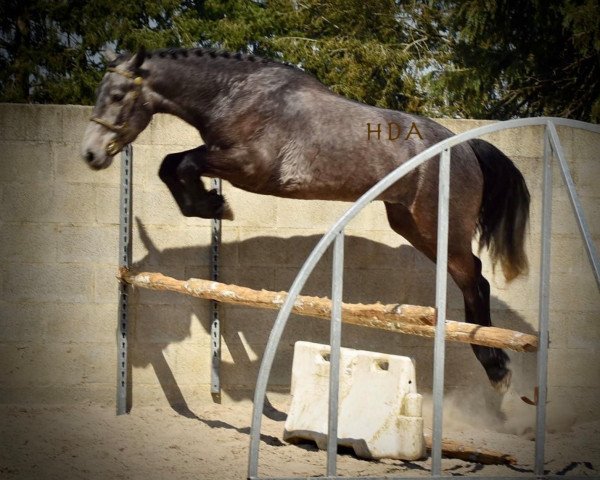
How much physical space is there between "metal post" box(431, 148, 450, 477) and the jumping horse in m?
1.22

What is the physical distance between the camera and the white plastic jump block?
3566 millimetres

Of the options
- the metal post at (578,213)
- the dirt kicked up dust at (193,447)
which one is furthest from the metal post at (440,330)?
the dirt kicked up dust at (193,447)

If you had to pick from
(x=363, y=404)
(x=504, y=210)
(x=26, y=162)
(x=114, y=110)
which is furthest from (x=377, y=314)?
(x=26, y=162)

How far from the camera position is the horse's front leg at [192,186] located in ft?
12.4

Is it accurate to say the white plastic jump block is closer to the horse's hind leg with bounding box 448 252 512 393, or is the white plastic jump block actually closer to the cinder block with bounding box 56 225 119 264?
the horse's hind leg with bounding box 448 252 512 393

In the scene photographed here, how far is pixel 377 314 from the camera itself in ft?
10.9

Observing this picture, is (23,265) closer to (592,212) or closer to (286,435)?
(286,435)

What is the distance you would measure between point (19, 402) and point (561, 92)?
6.34 metres

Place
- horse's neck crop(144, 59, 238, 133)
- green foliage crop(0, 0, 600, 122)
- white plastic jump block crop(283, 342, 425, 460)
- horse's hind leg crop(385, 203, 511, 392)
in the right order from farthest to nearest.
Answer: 1. green foliage crop(0, 0, 600, 122)
2. horse's hind leg crop(385, 203, 511, 392)
3. horse's neck crop(144, 59, 238, 133)
4. white plastic jump block crop(283, 342, 425, 460)

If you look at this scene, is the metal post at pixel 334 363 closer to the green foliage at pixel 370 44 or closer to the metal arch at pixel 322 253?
the metal arch at pixel 322 253

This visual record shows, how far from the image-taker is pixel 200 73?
155 inches

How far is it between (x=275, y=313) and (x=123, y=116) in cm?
140

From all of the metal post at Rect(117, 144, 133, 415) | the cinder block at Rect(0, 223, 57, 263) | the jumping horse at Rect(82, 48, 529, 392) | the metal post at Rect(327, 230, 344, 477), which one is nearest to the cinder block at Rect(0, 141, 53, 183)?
the cinder block at Rect(0, 223, 57, 263)

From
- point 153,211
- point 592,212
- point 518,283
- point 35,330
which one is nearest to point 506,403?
point 518,283
